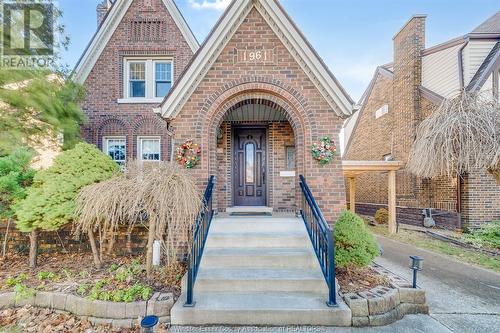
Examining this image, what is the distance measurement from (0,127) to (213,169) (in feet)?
18.6

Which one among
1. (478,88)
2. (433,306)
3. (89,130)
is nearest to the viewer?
(433,306)

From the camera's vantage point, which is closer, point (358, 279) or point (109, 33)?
point (358, 279)

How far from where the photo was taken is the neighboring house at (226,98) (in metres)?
5.28

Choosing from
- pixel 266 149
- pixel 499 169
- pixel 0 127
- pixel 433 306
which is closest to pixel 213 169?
pixel 266 149

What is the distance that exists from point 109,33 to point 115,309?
9.33m

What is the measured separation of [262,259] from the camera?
4.25 metres

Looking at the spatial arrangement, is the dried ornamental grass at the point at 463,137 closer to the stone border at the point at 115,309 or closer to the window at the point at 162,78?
the stone border at the point at 115,309

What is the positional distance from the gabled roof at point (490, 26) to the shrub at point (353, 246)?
975cm

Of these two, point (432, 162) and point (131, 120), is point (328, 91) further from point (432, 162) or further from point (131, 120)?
point (131, 120)

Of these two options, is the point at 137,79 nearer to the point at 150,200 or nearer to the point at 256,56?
the point at 256,56

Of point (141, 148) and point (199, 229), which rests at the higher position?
point (141, 148)

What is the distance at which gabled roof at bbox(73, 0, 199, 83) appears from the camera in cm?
857

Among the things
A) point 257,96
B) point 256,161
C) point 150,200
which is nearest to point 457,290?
point 256,161

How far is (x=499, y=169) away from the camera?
538 centimetres
